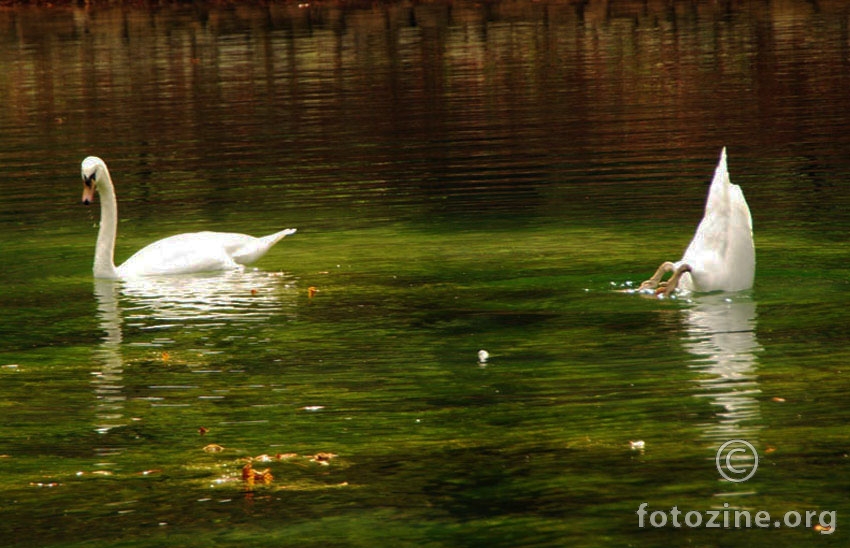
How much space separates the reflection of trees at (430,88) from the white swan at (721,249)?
6.22 metres

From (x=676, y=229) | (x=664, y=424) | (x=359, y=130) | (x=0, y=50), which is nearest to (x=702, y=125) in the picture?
(x=359, y=130)

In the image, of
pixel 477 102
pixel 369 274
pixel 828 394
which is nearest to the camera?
pixel 828 394

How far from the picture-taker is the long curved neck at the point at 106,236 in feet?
46.7

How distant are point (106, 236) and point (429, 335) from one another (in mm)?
4478

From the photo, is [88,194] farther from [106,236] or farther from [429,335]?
[429,335]

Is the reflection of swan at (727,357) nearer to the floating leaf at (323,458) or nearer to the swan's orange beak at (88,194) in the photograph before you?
the floating leaf at (323,458)

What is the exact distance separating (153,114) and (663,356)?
2323 cm

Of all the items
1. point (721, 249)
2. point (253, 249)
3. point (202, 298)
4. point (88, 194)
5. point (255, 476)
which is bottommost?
point (202, 298)

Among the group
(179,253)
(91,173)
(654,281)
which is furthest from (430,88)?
(654,281)

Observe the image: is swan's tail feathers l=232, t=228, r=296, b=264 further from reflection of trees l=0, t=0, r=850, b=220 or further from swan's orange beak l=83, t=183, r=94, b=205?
Answer: reflection of trees l=0, t=0, r=850, b=220

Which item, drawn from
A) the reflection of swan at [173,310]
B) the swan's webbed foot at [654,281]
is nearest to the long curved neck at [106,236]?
the reflection of swan at [173,310]

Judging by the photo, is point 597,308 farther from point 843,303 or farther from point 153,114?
point 153,114

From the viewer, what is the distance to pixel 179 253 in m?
14.1

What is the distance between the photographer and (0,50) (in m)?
51.8
